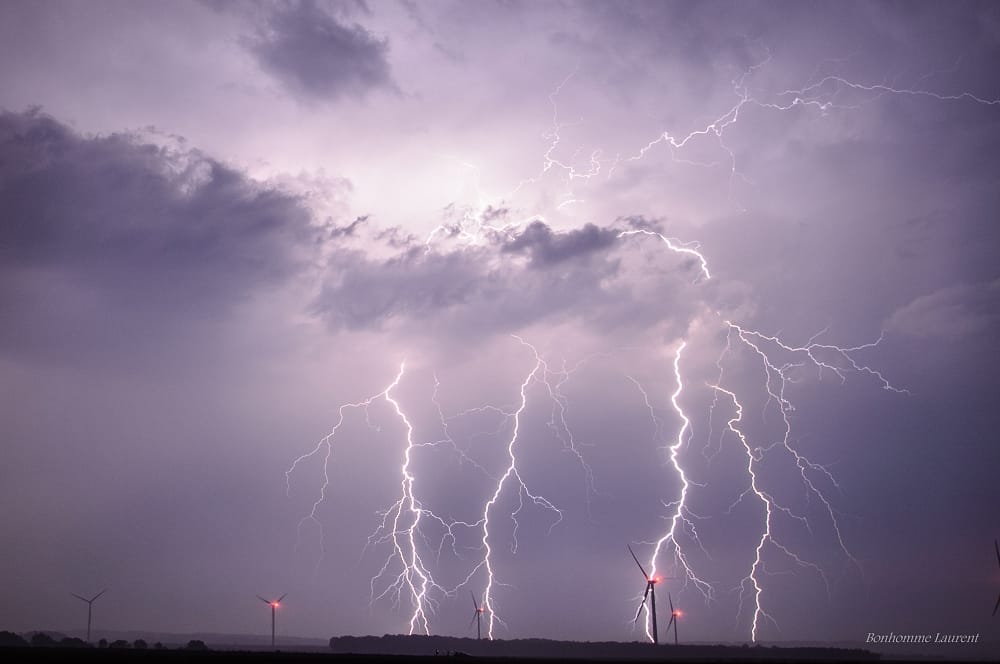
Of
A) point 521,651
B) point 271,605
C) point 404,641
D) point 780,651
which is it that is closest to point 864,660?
point 780,651

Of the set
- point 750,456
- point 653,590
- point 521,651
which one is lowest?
point 521,651

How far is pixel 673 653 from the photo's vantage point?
59.3 m

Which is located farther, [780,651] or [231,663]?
[780,651]

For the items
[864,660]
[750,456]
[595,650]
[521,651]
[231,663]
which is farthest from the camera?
[521,651]

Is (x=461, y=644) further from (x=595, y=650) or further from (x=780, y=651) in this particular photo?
(x=780, y=651)

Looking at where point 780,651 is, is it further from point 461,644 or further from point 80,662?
point 80,662

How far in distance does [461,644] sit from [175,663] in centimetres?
5154

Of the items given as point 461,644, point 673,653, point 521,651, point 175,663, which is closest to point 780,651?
point 673,653

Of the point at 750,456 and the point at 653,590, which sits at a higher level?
the point at 750,456

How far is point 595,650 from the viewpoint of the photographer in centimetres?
6675

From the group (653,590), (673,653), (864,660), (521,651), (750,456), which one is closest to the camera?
(750,456)

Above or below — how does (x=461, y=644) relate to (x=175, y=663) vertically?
below

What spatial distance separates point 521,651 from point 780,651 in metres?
22.3

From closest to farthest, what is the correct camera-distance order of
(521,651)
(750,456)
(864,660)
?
(750,456), (864,660), (521,651)
